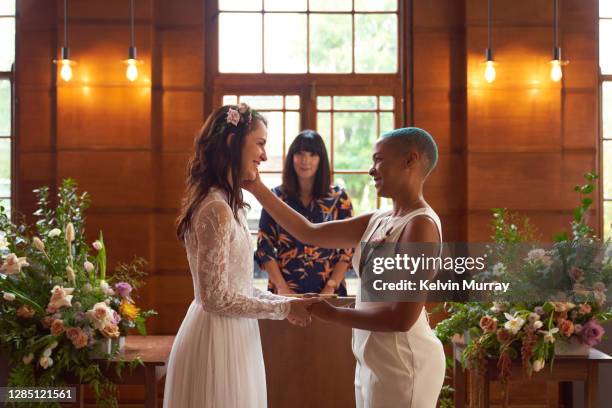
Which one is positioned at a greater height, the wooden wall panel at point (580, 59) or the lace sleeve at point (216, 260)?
the wooden wall panel at point (580, 59)

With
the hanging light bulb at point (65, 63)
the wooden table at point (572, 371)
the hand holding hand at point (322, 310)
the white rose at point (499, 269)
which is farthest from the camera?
the hanging light bulb at point (65, 63)

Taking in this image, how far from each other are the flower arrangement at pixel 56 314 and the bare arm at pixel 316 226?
2.62ft

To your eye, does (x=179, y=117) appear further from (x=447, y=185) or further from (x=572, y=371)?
(x=572, y=371)

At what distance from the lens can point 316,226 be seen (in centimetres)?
273

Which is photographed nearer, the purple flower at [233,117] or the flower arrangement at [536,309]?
the purple flower at [233,117]

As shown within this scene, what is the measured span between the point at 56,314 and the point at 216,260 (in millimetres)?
1060

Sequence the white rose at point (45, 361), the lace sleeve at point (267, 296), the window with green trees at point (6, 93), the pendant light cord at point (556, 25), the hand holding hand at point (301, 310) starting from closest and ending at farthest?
1. the hand holding hand at point (301, 310)
2. the lace sleeve at point (267, 296)
3. the white rose at point (45, 361)
4. the pendant light cord at point (556, 25)
5. the window with green trees at point (6, 93)

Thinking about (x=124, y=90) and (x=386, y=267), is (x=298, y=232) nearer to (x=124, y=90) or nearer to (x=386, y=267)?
(x=386, y=267)

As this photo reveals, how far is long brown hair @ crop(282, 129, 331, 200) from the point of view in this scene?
13.3 feet

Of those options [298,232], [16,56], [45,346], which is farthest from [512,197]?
[16,56]

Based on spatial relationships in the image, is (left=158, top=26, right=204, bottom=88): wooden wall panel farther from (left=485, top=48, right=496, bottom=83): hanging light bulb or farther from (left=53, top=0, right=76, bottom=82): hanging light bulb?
(left=485, top=48, right=496, bottom=83): hanging light bulb

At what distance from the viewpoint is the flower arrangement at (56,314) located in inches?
112

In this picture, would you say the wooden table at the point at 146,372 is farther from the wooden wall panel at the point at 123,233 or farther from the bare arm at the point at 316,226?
the wooden wall panel at the point at 123,233

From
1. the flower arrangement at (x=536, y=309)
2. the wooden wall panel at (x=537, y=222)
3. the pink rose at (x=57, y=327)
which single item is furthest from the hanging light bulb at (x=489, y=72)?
the pink rose at (x=57, y=327)
